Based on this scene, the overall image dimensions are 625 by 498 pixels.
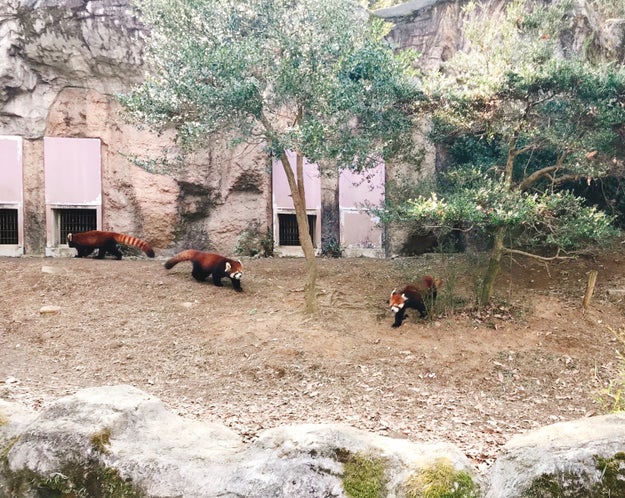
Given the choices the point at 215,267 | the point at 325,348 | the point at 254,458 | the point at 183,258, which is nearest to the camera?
the point at 254,458

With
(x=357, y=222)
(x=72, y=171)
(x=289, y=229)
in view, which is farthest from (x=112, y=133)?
(x=357, y=222)

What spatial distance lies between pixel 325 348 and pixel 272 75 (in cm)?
385

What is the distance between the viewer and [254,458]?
140 inches

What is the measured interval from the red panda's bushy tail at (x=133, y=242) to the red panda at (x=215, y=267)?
2032 mm

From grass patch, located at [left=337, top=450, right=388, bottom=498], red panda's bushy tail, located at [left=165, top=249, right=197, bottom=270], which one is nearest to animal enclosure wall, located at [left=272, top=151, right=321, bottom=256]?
red panda's bushy tail, located at [left=165, top=249, right=197, bottom=270]

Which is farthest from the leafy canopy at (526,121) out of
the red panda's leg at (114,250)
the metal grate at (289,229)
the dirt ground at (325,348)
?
the red panda's leg at (114,250)

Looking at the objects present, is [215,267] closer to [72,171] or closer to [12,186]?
[72,171]

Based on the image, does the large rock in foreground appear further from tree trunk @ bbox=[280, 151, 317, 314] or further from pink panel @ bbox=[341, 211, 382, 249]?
pink panel @ bbox=[341, 211, 382, 249]

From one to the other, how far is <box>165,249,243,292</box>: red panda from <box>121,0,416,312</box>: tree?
1.73m

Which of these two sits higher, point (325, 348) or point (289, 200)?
point (289, 200)

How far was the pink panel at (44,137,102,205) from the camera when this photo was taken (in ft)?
43.1

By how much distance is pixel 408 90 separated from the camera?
852 centimetres

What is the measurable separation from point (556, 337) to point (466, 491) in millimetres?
5502

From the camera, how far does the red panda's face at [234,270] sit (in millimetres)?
9672
